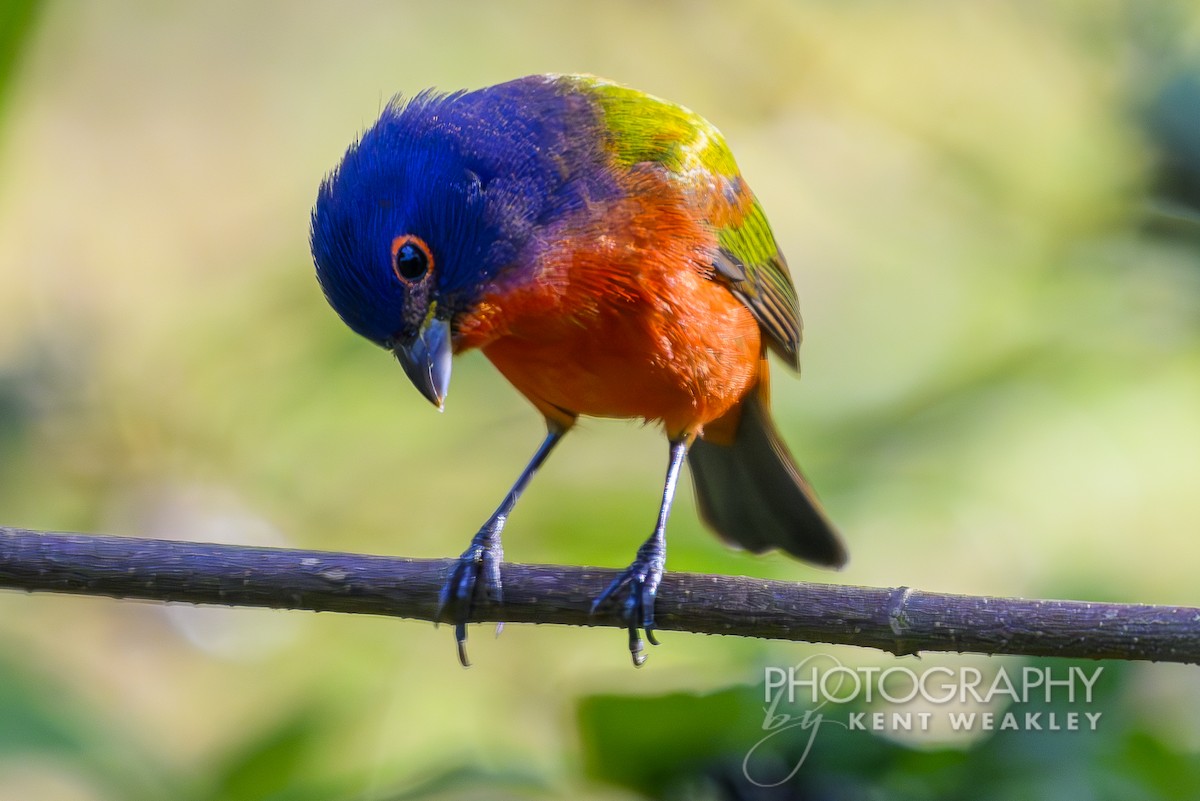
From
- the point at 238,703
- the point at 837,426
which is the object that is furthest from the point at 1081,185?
the point at 238,703

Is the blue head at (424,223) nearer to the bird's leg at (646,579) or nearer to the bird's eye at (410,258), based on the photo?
the bird's eye at (410,258)

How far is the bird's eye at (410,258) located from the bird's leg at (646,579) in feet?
2.95

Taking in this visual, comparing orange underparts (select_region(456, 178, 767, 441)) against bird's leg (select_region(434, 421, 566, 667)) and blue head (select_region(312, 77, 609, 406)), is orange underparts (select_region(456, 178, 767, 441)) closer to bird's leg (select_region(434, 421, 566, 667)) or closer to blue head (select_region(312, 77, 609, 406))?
blue head (select_region(312, 77, 609, 406))

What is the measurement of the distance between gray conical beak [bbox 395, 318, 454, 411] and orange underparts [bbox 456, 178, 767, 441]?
3.1 inches

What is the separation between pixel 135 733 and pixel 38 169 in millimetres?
4610

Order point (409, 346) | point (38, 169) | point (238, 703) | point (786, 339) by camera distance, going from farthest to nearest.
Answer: point (38, 169), point (238, 703), point (786, 339), point (409, 346)

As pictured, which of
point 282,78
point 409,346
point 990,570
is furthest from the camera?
point 282,78

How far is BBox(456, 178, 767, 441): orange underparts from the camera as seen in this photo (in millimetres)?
3334

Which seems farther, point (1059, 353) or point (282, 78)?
point (282, 78)

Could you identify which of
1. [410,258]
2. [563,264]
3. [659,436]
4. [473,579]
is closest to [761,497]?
[659,436]

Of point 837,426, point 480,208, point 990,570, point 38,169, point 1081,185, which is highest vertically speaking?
point 1081,185

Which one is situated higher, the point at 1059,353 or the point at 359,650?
the point at 1059,353

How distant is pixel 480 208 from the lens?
3.25 meters

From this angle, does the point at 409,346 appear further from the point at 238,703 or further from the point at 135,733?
the point at 238,703
